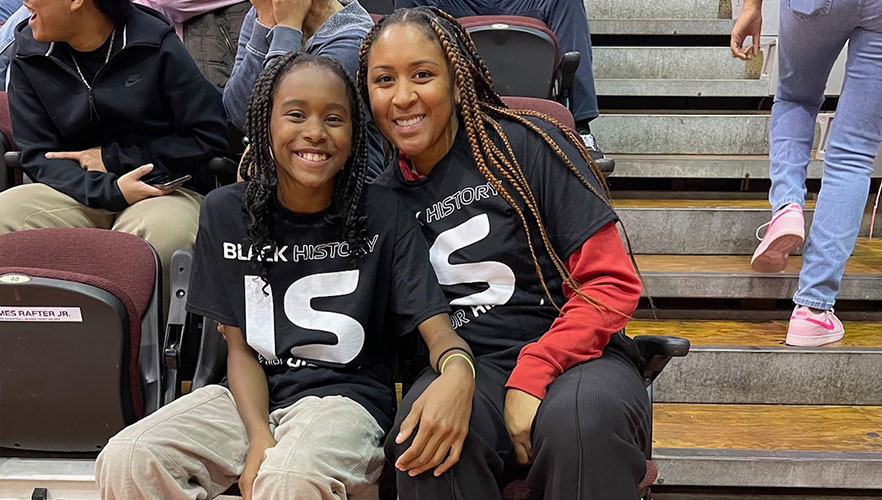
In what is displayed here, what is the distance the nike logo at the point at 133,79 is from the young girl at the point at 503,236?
665mm

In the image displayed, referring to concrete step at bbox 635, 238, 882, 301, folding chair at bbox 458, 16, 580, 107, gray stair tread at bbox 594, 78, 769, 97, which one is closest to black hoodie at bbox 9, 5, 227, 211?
folding chair at bbox 458, 16, 580, 107

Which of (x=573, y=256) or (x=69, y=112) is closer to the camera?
(x=573, y=256)

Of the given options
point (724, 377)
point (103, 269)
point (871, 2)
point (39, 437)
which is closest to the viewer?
point (39, 437)

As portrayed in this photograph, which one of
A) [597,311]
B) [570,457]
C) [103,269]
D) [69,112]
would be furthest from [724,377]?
[69,112]

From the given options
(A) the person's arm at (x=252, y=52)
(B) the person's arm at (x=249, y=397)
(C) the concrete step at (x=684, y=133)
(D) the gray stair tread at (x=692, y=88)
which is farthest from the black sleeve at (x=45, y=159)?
(D) the gray stair tread at (x=692, y=88)

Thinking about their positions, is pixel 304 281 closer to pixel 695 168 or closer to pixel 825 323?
pixel 825 323

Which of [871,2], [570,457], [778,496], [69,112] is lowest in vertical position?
[778,496]

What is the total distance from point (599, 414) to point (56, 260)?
1.10 metres

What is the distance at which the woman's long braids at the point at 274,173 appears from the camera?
1.33 m

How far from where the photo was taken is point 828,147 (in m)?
1.92

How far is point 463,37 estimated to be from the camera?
143 cm

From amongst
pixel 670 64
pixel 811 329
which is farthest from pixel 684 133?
pixel 811 329

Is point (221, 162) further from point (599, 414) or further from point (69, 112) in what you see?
point (599, 414)

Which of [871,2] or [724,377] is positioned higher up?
[871,2]
